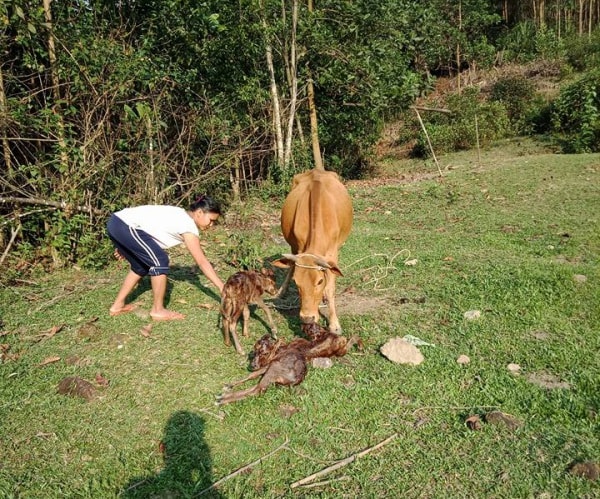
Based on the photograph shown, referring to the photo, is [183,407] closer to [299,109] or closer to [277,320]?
[277,320]

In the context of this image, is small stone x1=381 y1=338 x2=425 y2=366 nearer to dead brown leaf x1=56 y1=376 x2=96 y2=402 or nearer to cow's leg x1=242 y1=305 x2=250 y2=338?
cow's leg x1=242 y1=305 x2=250 y2=338

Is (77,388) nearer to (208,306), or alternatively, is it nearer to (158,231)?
(158,231)

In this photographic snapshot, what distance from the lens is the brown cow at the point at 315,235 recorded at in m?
4.63

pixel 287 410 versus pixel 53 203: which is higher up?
pixel 53 203

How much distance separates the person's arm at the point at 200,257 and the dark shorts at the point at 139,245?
1.35ft

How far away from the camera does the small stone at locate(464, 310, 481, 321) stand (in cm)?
498

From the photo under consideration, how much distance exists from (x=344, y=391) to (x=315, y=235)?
5.74 ft

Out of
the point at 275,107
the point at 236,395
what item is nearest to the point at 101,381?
the point at 236,395

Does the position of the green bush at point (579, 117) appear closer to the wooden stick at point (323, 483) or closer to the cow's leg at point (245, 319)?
the cow's leg at point (245, 319)

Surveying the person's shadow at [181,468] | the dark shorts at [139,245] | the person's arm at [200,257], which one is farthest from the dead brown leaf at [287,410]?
the dark shorts at [139,245]

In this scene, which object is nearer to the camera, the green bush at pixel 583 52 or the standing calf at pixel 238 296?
the standing calf at pixel 238 296

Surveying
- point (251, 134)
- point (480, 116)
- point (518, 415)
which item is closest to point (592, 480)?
point (518, 415)

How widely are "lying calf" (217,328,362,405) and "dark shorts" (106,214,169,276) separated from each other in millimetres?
1775

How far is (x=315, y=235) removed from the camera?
198 inches
